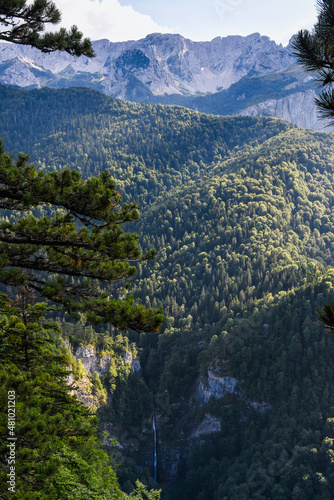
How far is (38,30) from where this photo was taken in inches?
521

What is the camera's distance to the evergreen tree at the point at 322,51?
8750 mm

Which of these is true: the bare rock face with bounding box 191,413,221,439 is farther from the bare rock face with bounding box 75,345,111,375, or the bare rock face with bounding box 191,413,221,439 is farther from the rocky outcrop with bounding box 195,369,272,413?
the bare rock face with bounding box 75,345,111,375

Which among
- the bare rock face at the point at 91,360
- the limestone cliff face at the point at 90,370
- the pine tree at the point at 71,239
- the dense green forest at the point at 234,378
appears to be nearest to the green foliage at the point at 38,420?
the pine tree at the point at 71,239

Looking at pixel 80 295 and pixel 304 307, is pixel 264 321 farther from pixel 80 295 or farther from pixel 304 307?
pixel 80 295

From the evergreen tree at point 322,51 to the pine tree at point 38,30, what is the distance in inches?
309

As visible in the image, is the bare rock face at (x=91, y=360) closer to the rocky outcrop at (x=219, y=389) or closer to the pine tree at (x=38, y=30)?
the rocky outcrop at (x=219, y=389)

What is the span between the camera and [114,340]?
12338cm

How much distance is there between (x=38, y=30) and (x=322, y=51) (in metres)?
9.23

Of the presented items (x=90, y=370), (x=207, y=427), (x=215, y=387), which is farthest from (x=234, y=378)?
(x=90, y=370)

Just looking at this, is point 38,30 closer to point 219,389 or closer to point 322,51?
point 322,51

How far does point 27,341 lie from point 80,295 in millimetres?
4719

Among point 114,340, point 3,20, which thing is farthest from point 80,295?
point 114,340

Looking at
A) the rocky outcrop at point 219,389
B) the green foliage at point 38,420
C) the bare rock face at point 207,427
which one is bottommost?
the bare rock face at point 207,427

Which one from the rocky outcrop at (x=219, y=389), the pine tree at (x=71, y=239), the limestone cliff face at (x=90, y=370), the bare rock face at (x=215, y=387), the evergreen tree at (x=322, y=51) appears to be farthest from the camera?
the bare rock face at (x=215, y=387)
